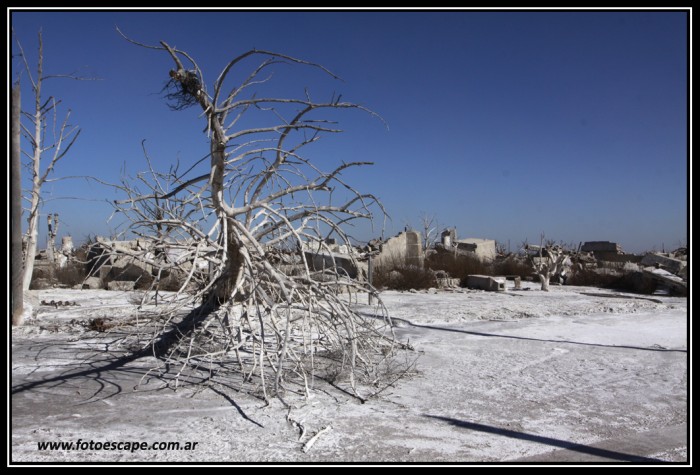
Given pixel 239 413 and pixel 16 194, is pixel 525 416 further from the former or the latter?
pixel 16 194

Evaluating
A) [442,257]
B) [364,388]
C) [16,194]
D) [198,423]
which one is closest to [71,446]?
[198,423]

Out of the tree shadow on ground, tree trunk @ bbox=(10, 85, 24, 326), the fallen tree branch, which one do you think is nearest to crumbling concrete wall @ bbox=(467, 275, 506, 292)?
tree trunk @ bbox=(10, 85, 24, 326)

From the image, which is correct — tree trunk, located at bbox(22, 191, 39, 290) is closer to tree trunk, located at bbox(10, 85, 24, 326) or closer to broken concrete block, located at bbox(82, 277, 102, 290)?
tree trunk, located at bbox(10, 85, 24, 326)

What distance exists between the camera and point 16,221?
29.8ft

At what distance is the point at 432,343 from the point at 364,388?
9.20 feet

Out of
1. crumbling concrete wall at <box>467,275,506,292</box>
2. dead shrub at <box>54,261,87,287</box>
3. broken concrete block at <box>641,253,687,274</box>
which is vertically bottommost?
crumbling concrete wall at <box>467,275,506,292</box>

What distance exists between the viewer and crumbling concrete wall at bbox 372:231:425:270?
64.8 ft

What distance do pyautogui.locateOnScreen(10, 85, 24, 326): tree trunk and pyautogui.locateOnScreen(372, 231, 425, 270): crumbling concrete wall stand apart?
11293 mm

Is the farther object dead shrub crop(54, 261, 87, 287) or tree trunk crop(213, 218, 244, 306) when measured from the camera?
dead shrub crop(54, 261, 87, 287)

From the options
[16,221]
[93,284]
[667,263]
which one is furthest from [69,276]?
[667,263]

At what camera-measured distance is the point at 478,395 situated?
548 centimetres

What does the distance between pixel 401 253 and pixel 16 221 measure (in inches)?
567

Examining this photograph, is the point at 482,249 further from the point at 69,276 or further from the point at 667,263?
the point at 69,276

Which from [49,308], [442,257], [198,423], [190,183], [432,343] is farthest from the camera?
[442,257]
